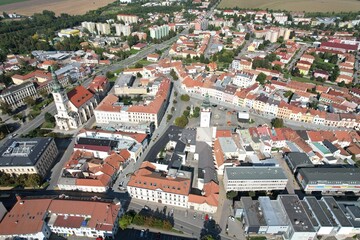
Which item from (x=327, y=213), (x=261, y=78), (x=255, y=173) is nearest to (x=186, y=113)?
(x=255, y=173)

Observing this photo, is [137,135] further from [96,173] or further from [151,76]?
[151,76]

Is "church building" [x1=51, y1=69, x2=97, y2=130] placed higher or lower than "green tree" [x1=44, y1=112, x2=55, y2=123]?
higher

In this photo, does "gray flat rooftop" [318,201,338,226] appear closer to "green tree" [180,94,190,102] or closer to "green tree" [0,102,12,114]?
"green tree" [180,94,190,102]

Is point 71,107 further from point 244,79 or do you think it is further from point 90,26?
point 90,26

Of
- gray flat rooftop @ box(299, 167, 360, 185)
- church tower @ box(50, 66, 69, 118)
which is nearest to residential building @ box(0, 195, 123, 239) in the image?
church tower @ box(50, 66, 69, 118)

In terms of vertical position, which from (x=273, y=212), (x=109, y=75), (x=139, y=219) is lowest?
(x=139, y=219)
